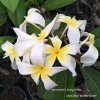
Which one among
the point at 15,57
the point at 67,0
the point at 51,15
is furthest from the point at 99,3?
the point at 15,57

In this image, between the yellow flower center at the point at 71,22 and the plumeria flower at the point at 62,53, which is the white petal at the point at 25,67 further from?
the yellow flower center at the point at 71,22

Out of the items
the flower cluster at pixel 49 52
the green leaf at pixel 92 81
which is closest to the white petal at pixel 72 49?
the flower cluster at pixel 49 52

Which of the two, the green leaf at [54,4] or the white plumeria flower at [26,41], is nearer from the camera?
the white plumeria flower at [26,41]

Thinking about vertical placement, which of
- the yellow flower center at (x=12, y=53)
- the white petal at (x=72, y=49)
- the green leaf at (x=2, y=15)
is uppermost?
the white petal at (x=72, y=49)

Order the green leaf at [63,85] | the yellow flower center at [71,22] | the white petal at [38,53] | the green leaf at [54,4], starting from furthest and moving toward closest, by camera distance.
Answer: the green leaf at [54,4], the green leaf at [63,85], the yellow flower center at [71,22], the white petal at [38,53]

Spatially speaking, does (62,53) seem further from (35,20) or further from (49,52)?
(35,20)

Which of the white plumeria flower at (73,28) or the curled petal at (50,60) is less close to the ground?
the white plumeria flower at (73,28)
